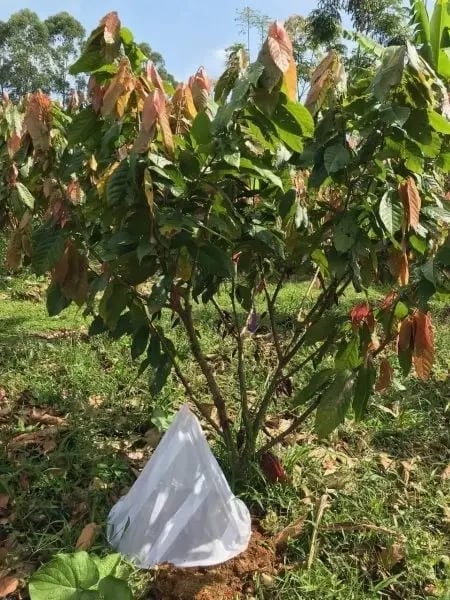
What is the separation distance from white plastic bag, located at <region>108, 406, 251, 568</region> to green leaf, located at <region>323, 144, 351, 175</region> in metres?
0.81

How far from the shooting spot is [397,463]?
2.21 m

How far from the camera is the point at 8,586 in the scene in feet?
5.10

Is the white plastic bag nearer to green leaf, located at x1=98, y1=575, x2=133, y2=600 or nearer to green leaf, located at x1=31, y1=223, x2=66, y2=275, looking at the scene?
green leaf, located at x1=98, y1=575, x2=133, y2=600

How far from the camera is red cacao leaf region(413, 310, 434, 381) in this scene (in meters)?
1.46

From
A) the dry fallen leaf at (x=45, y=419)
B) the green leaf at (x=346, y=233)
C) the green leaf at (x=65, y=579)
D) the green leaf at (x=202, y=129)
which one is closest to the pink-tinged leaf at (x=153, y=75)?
the green leaf at (x=202, y=129)

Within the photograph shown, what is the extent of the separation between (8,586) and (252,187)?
4.10 ft

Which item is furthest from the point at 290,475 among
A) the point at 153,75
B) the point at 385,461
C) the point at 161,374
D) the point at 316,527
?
the point at 153,75

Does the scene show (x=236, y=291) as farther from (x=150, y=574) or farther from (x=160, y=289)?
(x=150, y=574)

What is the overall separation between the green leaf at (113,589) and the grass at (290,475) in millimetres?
246

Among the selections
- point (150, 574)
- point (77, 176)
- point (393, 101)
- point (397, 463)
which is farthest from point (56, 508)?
point (393, 101)

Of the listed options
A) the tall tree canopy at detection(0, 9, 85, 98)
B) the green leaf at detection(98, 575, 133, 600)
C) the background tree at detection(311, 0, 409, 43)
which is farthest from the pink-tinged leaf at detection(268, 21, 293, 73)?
the tall tree canopy at detection(0, 9, 85, 98)

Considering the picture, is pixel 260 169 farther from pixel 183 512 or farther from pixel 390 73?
pixel 183 512

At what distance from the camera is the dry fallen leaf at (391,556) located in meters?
1.71

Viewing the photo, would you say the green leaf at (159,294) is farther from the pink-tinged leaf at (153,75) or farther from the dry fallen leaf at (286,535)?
the dry fallen leaf at (286,535)
